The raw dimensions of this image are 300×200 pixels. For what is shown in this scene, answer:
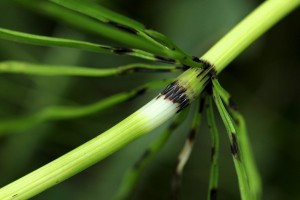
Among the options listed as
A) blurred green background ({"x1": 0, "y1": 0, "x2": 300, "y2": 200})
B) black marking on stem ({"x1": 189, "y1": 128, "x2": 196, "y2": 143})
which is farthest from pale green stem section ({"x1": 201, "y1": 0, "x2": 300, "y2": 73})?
blurred green background ({"x1": 0, "y1": 0, "x2": 300, "y2": 200})

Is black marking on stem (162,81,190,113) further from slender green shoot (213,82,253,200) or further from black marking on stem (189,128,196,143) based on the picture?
black marking on stem (189,128,196,143)

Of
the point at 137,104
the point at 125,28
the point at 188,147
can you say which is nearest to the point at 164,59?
the point at 125,28

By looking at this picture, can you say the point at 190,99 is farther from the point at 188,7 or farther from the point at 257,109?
the point at 257,109

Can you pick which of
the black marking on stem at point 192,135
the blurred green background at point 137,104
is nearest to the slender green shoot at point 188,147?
the black marking on stem at point 192,135

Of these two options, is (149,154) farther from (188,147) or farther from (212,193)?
(212,193)

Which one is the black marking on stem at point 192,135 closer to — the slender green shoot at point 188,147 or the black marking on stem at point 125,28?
the slender green shoot at point 188,147
